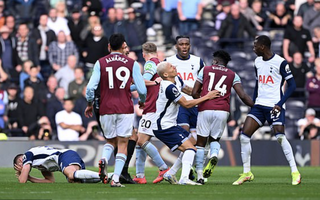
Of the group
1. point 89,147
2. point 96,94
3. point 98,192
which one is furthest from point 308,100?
point 98,192

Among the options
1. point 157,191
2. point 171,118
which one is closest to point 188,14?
point 171,118

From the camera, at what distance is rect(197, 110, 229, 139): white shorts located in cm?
1512

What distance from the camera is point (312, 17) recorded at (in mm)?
27891

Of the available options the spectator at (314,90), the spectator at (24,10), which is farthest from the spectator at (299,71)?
the spectator at (24,10)

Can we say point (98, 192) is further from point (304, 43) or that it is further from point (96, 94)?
point (304, 43)

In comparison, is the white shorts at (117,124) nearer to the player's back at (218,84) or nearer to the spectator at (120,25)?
the player's back at (218,84)

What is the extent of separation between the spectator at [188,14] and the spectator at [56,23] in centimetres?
348

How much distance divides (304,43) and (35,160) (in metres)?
13.7

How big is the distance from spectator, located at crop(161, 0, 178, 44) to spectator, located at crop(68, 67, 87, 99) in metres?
3.58

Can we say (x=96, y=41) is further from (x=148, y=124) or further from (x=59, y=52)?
(x=148, y=124)

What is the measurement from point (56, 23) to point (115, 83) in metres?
14.1

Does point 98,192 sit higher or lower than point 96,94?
lower

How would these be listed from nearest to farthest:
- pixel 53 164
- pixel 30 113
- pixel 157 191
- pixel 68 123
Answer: pixel 157 191 → pixel 53 164 → pixel 68 123 → pixel 30 113

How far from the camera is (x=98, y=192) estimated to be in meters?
12.6
